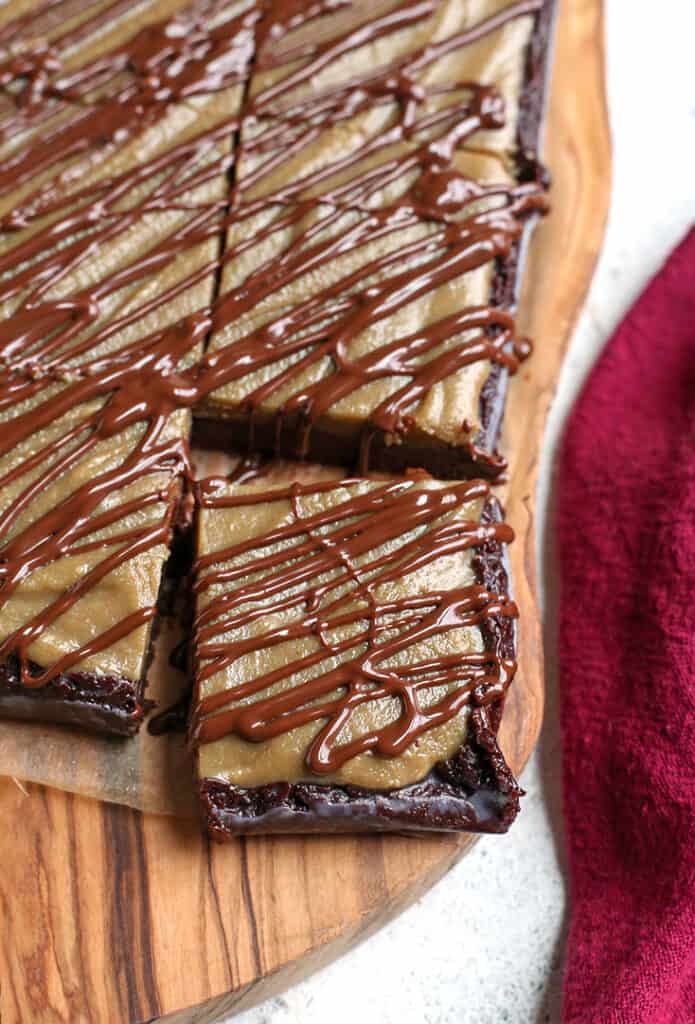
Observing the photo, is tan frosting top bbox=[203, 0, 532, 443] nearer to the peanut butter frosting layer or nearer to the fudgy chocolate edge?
the peanut butter frosting layer

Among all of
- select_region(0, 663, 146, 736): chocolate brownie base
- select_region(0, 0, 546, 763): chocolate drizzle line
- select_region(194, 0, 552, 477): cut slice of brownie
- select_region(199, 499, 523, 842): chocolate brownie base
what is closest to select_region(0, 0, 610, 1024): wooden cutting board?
select_region(199, 499, 523, 842): chocolate brownie base

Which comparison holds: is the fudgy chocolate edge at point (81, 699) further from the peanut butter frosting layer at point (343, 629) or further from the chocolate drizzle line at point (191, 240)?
the peanut butter frosting layer at point (343, 629)

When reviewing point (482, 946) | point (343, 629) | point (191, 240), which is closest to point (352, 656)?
point (343, 629)

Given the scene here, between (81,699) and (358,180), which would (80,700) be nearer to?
(81,699)

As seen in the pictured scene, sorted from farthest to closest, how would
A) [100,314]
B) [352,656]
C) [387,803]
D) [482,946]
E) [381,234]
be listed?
[381,234] < [100,314] < [482,946] < [352,656] < [387,803]

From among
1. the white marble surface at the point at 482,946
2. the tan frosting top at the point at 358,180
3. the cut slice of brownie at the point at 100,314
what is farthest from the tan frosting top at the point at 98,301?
the white marble surface at the point at 482,946

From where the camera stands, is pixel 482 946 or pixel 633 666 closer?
pixel 482 946
